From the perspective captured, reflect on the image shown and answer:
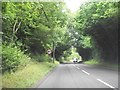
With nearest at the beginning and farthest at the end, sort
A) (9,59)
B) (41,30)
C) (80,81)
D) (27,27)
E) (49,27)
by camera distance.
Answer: (9,59), (80,81), (27,27), (41,30), (49,27)

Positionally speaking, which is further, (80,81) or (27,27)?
(27,27)

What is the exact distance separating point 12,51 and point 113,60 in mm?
27672

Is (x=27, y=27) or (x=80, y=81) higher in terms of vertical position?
(x=27, y=27)

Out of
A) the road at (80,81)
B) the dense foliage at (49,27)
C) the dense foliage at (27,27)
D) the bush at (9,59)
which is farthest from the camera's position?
the dense foliage at (49,27)

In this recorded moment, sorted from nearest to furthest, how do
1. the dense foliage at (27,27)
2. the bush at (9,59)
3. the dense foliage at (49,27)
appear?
the bush at (9,59) < the dense foliage at (27,27) < the dense foliage at (49,27)

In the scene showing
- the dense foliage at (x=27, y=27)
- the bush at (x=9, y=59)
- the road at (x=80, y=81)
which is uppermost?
the dense foliage at (x=27, y=27)

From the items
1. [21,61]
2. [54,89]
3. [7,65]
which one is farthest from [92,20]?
[54,89]

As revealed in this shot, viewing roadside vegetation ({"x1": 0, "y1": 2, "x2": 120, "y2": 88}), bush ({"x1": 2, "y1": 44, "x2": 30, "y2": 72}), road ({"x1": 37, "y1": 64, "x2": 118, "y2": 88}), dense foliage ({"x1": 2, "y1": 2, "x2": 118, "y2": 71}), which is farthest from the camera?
dense foliage ({"x1": 2, "y1": 2, "x2": 118, "y2": 71})

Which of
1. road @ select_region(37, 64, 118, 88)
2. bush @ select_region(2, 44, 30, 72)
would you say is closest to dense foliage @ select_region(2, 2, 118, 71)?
bush @ select_region(2, 44, 30, 72)

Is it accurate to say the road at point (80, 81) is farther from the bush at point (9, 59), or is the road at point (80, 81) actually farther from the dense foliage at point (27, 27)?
the dense foliage at point (27, 27)

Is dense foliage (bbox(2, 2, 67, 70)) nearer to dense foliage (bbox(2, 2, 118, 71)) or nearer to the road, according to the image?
dense foliage (bbox(2, 2, 118, 71))

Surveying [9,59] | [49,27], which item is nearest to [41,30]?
[49,27]

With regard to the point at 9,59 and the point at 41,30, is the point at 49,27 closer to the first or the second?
the point at 41,30

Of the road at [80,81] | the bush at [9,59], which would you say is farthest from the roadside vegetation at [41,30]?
the road at [80,81]
